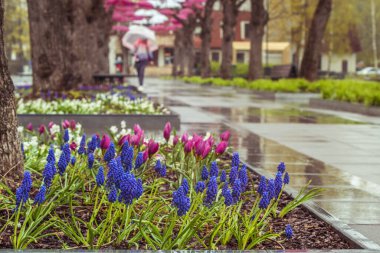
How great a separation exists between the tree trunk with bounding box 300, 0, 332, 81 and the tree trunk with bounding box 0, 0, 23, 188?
25761 millimetres

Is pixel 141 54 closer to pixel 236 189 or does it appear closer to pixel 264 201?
pixel 236 189

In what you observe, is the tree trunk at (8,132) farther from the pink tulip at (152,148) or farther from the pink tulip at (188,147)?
the pink tulip at (188,147)

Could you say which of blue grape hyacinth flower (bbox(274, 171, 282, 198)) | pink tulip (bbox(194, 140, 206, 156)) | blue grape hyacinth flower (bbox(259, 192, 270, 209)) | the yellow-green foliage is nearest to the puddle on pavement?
the yellow-green foliage

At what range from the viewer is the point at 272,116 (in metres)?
19.5

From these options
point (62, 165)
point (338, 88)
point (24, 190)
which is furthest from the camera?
point (338, 88)

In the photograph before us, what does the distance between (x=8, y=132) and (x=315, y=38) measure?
1051 inches

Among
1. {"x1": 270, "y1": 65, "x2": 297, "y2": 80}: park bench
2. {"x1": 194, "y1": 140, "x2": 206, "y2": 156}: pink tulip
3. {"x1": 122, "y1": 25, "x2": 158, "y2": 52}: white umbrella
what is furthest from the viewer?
{"x1": 270, "y1": 65, "x2": 297, "y2": 80}: park bench

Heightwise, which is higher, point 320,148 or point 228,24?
point 228,24

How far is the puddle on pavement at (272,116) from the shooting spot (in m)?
18.0

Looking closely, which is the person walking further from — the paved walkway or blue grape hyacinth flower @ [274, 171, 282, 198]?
blue grape hyacinth flower @ [274, 171, 282, 198]

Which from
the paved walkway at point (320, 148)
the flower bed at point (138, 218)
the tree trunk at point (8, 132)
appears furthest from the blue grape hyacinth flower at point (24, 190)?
the paved walkway at point (320, 148)

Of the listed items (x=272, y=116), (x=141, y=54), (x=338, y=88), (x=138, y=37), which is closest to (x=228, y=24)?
(x=138, y=37)

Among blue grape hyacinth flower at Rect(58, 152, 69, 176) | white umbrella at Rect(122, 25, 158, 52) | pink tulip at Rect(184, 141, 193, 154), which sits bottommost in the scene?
pink tulip at Rect(184, 141, 193, 154)

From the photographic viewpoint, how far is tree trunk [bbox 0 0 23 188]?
5.91 m
